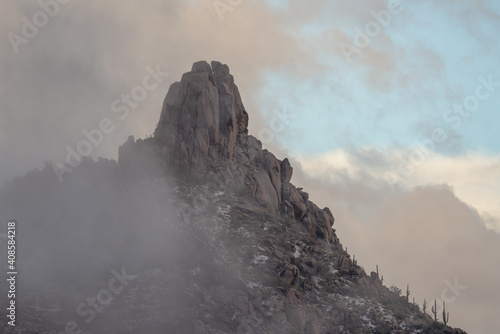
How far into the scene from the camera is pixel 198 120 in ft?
320

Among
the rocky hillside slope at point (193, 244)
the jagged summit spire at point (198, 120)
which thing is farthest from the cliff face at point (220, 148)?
the rocky hillside slope at point (193, 244)

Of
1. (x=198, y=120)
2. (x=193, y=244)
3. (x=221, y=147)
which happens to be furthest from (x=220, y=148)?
(x=193, y=244)

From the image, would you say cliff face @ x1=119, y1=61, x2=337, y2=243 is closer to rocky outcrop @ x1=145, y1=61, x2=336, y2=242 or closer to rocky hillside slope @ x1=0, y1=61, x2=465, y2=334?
rocky outcrop @ x1=145, y1=61, x2=336, y2=242

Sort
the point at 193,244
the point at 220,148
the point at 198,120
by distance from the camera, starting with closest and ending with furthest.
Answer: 1. the point at 193,244
2. the point at 198,120
3. the point at 220,148

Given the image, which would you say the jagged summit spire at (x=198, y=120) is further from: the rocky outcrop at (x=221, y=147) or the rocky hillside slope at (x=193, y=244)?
the rocky hillside slope at (x=193, y=244)

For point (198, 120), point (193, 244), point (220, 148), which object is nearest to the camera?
point (193, 244)

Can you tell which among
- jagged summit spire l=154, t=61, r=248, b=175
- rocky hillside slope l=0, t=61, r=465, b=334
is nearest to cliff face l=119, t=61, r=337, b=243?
jagged summit spire l=154, t=61, r=248, b=175

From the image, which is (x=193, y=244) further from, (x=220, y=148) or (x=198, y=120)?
(x=198, y=120)

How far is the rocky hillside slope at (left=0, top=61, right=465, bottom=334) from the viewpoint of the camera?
240ft

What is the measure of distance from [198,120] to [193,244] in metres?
24.5

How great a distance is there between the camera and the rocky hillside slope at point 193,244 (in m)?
73.2

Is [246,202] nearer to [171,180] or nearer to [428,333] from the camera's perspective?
[171,180]

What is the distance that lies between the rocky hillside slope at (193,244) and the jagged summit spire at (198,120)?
0.20 metres

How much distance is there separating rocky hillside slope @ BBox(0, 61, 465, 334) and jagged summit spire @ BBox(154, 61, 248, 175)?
0.67 feet
